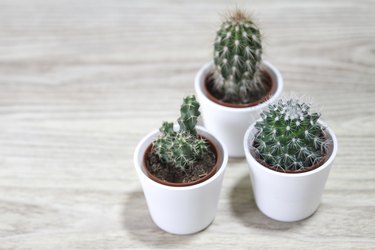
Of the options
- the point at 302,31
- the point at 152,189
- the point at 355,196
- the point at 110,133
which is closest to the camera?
the point at 152,189

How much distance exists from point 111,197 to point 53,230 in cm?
12

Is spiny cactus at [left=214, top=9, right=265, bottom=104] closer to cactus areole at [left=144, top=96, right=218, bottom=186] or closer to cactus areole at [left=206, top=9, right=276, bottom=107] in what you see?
cactus areole at [left=206, top=9, right=276, bottom=107]

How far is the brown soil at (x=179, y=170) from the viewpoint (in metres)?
0.95

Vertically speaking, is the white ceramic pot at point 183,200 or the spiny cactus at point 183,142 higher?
the spiny cactus at point 183,142

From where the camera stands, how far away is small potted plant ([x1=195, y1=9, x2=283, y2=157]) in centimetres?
104

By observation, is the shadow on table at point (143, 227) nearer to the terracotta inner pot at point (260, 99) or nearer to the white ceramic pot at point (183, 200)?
the white ceramic pot at point (183, 200)

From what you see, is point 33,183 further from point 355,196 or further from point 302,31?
point 302,31

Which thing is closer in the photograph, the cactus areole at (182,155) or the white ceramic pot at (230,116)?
the cactus areole at (182,155)

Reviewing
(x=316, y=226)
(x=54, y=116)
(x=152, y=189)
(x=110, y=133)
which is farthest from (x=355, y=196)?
(x=54, y=116)

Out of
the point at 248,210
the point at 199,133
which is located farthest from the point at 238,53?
the point at 248,210

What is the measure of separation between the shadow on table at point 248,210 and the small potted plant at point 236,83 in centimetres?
8

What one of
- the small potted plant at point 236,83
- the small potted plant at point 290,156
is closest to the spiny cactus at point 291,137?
the small potted plant at point 290,156

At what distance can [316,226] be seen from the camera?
3.28 ft

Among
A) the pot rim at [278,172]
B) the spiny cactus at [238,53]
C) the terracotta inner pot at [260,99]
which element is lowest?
the pot rim at [278,172]
